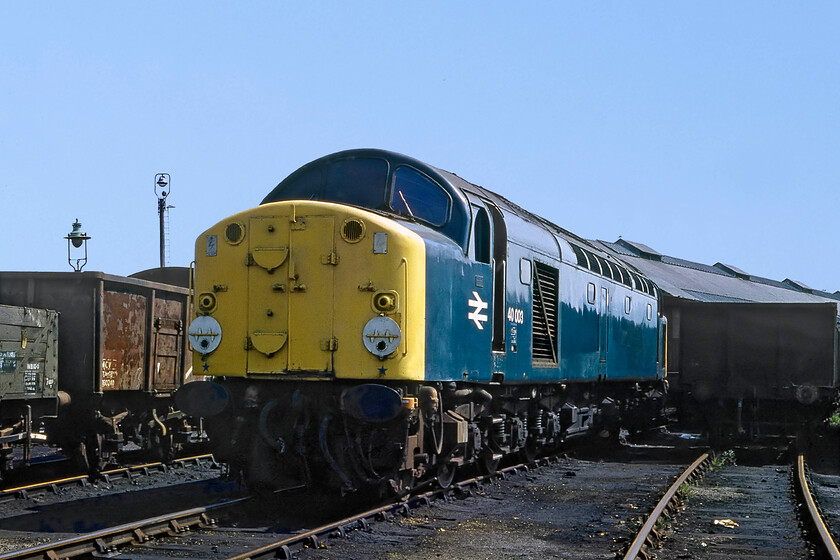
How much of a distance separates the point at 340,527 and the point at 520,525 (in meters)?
2.03

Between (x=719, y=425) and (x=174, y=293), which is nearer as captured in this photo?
(x=174, y=293)

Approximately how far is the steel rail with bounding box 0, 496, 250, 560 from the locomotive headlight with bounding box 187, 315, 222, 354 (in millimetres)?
1498

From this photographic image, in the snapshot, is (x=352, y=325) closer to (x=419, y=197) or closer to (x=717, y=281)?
(x=419, y=197)

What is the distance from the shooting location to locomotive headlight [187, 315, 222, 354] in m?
10.0

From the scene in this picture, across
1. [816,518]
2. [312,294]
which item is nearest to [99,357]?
[312,294]

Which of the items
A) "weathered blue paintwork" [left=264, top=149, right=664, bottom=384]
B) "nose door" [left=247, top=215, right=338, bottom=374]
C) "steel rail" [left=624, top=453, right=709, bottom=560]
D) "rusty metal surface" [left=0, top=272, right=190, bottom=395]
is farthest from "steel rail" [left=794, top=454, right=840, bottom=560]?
"rusty metal surface" [left=0, top=272, right=190, bottom=395]

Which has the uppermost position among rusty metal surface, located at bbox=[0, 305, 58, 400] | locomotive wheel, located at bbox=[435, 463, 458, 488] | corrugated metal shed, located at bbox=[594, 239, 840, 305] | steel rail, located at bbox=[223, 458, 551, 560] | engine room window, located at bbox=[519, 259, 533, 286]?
corrugated metal shed, located at bbox=[594, 239, 840, 305]

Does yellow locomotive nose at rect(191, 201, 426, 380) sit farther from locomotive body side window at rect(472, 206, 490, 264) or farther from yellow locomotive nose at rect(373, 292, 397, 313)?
locomotive body side window at rect(472, 206, 490, 264)

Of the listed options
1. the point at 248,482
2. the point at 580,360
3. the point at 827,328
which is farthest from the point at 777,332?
the point at 248,482

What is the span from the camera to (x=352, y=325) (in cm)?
962

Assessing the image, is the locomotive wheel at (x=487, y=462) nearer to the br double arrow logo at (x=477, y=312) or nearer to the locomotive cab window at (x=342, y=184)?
the br double arrow logo at (x=477, y=312)

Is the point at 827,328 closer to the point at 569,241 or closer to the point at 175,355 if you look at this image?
the point at 569,241

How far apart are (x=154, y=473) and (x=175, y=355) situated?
2382mm

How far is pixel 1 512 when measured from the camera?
10406 millimetres
